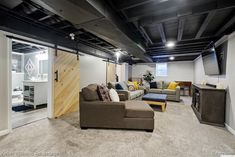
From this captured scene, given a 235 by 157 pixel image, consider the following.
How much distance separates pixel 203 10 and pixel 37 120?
4356mm

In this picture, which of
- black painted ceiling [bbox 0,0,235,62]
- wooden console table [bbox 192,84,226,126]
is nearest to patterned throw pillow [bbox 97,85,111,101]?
black painted ceiling [bbox 0,0,235,62]

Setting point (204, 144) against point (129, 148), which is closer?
point (129, 148)

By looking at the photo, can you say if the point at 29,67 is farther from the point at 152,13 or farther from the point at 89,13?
the point at 152,13

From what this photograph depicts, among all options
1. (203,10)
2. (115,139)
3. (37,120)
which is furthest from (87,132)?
(203,10)

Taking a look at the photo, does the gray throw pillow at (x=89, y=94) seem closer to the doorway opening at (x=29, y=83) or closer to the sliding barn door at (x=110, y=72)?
the doorway opening at (x=29, y=83)

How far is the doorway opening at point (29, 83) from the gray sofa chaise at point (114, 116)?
5.47 feet

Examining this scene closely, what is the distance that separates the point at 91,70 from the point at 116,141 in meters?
3.28

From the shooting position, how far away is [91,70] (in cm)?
486

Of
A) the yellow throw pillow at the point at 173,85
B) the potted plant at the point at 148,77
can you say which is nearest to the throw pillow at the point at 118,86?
the yellow throw pillow at the point at 173,85

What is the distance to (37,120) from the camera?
10.2ft

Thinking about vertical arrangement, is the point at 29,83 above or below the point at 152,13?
below

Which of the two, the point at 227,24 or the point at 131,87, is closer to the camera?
the point at 227,24

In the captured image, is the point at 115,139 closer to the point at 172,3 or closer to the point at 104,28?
the point at 104,28

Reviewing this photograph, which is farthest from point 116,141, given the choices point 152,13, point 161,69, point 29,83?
point 161,69
